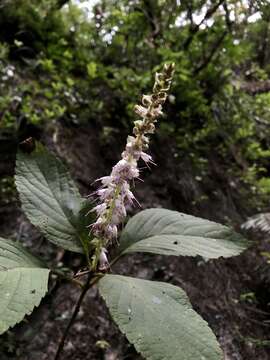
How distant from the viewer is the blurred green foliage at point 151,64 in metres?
3.92

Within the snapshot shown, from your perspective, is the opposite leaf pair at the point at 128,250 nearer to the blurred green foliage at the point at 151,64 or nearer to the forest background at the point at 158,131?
the forest background at the point at 158,131

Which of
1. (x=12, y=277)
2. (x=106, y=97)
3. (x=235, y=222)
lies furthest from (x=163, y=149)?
(x=12, y=277)

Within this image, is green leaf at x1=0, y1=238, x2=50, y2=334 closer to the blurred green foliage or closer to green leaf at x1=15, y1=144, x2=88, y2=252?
green leaf at x1=15, y1=144, x2=88, y2=252

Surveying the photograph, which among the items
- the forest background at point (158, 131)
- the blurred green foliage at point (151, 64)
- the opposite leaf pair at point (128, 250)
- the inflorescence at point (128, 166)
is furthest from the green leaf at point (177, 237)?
the blurred green foliage at point (151, 64)

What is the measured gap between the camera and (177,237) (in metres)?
1.35

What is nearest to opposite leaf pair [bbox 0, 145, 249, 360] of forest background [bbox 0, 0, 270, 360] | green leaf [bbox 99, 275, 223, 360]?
green leaf [bbox 99, 275, 223, 360]

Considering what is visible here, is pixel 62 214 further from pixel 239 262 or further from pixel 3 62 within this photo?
pixel 3 62

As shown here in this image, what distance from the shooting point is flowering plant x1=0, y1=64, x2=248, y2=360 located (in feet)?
3.23

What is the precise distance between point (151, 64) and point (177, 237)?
339 centimetres

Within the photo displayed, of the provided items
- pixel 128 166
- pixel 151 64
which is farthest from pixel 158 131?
pixel 128 166

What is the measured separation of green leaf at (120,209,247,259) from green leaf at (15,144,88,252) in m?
0.20

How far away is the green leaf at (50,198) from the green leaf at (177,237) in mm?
196

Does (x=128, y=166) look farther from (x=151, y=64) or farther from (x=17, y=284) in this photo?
(x=151, y=64)

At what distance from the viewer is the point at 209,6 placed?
13.2 feet
